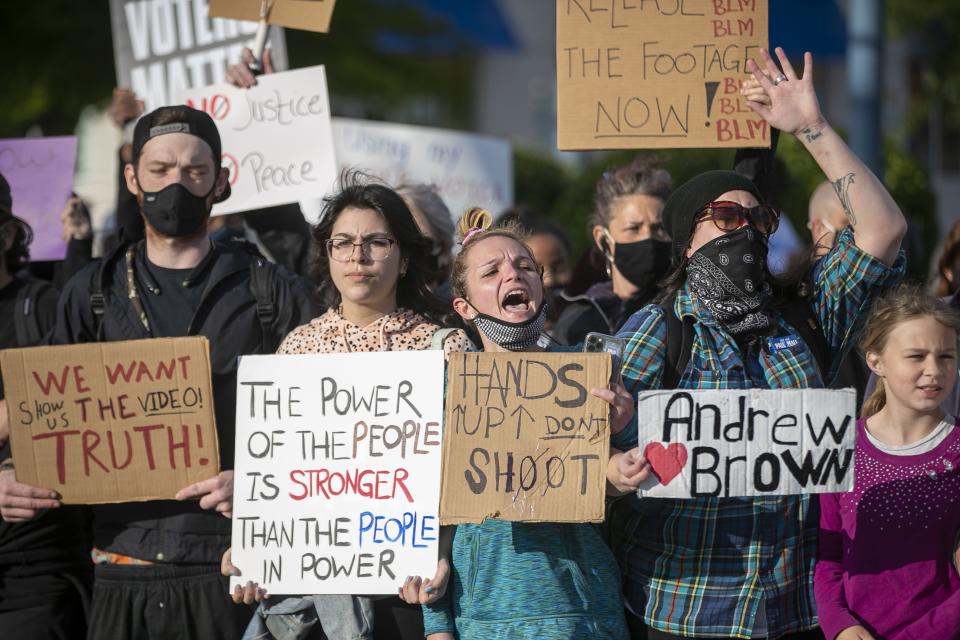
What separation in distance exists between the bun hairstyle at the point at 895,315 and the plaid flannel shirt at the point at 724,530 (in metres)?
0.11

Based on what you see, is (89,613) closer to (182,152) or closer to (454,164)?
(182,152)

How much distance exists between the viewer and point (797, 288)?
11.4ft

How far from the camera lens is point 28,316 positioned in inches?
161

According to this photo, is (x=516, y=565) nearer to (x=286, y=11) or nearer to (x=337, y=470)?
(x=337, y=470)

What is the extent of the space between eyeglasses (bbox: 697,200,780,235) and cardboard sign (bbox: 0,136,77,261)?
3063 mm

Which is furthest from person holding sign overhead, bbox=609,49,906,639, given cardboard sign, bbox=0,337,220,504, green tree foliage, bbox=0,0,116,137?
green tree foliage, bbox=0,0,116,137

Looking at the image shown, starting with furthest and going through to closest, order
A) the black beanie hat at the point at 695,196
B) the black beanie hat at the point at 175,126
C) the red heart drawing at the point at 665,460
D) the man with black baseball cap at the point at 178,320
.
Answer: the black beanie hat at the point at 175,126
the man with black baseball cap at the point at 178,320
the black beanie hat at the point at 695,196
the red heart drawing at the point at 665,460

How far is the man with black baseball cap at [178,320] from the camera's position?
11.9ft

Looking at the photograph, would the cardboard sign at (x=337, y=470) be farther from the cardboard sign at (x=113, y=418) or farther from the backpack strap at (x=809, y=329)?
the backpack strap at (x=809, y=329)

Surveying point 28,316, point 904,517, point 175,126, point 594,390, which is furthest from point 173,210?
point 904,517

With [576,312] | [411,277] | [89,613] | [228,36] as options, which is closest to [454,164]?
[228,36]

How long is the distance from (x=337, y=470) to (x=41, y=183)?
2.69m

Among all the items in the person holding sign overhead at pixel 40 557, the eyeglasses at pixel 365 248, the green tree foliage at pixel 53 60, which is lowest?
the person holding sign overhead at pixel 40 557

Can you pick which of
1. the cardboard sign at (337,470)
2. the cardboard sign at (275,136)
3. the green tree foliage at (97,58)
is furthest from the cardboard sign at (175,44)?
the green tree foliage at (97,58)
